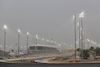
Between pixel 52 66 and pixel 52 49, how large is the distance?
478 feet

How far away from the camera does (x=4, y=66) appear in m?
16.8

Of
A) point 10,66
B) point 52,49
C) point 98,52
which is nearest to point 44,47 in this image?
point 52,49

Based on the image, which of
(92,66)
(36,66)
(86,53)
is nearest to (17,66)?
(36,66)

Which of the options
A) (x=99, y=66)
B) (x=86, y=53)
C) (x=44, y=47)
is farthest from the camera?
(x=44, y=47)

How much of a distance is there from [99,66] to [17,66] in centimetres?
756

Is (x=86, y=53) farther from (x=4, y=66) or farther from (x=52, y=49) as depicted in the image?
(x=52, y=49)

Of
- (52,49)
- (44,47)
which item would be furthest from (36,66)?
(52,49)

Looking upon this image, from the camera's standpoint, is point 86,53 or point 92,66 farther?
point 86,53

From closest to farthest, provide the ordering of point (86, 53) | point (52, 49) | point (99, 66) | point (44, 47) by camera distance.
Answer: point (99, 66) < point (86, 53) < point (44, 47) < point (52, 49)

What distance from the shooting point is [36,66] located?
55.3 ft

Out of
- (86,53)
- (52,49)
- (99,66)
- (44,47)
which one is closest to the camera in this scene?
(99,66)

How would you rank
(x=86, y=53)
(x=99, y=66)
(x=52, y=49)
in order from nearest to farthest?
(x=99, y=66)
(x=86, y=53)
(x=52, y=49)

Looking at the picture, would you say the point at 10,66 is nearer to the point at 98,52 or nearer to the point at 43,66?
the point at 43,66

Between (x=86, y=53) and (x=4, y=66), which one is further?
(x=86, y=53)
